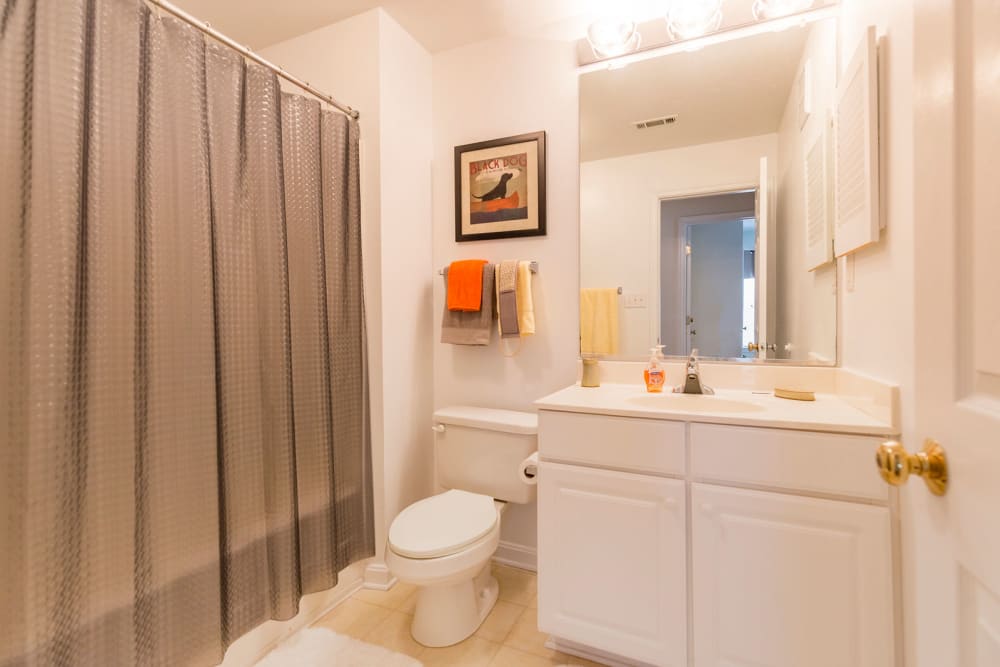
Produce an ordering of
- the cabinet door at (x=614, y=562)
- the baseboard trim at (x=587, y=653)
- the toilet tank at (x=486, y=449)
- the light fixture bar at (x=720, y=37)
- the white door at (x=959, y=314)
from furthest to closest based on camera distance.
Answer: the toilet tank at (x=486, y=449), the light fixture bar at (x=720, y=37), the baseboard trim at (x=587, y=653), the cabinet door at (x=614, y=562), the white door at (x=959, y=314)

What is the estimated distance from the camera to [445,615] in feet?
4.67

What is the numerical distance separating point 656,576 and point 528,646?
562 mm

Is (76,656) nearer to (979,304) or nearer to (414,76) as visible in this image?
(979,304)

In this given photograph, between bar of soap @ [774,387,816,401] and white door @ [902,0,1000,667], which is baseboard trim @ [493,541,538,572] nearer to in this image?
bar of soap @ [774,387,816,401]

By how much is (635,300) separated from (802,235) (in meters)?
0.59

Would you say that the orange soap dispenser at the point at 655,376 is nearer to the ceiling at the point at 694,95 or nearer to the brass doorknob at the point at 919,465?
the ceiling at the point at 694,95

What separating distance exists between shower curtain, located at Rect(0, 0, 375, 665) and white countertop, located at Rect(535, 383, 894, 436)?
0.90m

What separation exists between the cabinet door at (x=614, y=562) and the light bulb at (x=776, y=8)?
1.61 m

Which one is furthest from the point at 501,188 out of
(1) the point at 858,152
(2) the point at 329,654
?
(2) the point at 329,654

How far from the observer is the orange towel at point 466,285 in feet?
5.90

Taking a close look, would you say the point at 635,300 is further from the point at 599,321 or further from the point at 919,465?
the point at 919,465

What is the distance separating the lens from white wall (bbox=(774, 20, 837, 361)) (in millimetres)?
1387

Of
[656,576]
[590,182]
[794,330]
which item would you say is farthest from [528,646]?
[590,182]

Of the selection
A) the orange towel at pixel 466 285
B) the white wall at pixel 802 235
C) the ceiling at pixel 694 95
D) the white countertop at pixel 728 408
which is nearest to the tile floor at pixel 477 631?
the white countertop at pixel 728 408
